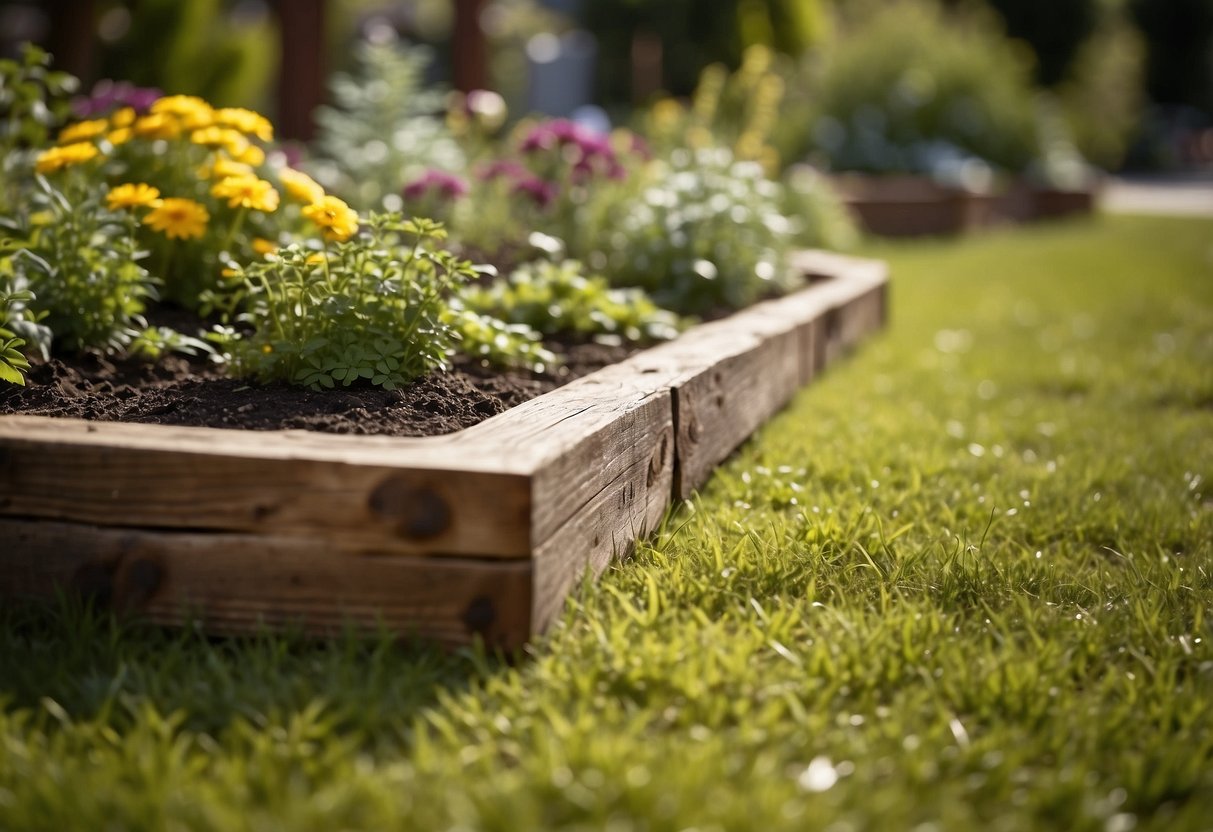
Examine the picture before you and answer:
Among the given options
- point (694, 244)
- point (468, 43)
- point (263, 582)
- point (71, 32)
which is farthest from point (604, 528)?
point (71, 32)

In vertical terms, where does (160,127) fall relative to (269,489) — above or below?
above

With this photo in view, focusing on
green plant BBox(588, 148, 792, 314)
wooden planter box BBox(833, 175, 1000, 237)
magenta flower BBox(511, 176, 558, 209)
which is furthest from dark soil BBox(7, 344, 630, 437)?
wooden planter box BBox(833, 175, 1000, 237)

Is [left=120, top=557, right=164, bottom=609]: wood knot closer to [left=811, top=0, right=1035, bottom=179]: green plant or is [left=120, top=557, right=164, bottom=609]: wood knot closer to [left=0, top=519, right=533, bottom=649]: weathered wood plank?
[left=0, top=519, right=533, bottom=649]: weathered wood plank

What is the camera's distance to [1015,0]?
30.9 meters

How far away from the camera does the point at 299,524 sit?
204cm

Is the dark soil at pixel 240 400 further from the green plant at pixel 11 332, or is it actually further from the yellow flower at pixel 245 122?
the yellow flower at pixel 245 122

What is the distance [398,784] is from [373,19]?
21297 mm

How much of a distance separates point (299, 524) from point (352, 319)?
0.76 metres

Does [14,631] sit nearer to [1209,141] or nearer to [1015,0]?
[1015,0]

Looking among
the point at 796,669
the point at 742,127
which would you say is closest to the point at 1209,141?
the point at 742,127

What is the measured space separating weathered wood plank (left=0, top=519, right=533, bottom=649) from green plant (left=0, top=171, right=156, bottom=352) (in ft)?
3.13

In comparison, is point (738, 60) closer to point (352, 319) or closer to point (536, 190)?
point (536, 190)

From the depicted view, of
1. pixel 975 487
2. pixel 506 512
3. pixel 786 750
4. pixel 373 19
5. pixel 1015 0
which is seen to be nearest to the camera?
pixel 786 750

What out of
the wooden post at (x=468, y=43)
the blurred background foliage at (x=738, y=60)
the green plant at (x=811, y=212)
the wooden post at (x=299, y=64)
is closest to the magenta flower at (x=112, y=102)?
the wooden post at (x=299, y=64)
